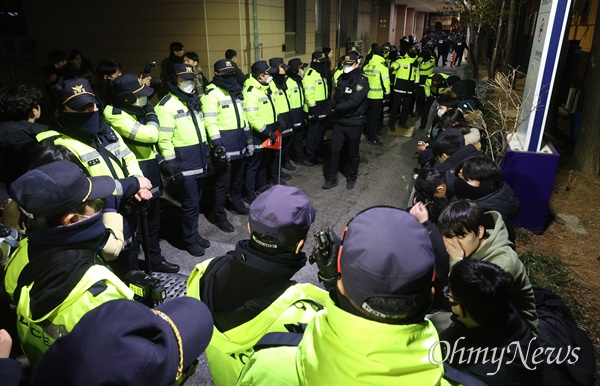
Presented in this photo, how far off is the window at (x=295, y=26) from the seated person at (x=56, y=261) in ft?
33.6

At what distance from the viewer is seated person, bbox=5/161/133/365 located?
4.92 ft

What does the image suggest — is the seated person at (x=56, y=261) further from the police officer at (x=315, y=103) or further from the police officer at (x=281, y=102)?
the police officer at (x=315, y=103)

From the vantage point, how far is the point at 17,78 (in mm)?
10516

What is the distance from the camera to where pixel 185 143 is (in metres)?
4.39

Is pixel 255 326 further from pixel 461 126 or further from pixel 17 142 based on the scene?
pixel 461 126

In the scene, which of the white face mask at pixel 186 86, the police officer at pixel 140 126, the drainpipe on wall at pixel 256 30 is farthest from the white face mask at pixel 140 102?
the drainpipe on wall at pixel 256 30

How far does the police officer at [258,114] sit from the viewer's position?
567cm

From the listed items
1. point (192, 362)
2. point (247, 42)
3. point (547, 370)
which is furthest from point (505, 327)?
point (247, 42)

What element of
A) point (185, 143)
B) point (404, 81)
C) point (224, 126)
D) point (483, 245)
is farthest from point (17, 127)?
point (404, 81)

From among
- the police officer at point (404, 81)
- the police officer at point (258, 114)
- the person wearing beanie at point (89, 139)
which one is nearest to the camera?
the person wearing beanie at point (89, 139)

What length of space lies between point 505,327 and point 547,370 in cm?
59

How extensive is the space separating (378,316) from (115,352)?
69 centimetres

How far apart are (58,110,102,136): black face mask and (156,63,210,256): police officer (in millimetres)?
1156

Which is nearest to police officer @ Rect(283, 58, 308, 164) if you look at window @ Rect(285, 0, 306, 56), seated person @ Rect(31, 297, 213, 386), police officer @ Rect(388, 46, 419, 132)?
police officer @ Rect(388, 46, 419, 132)
